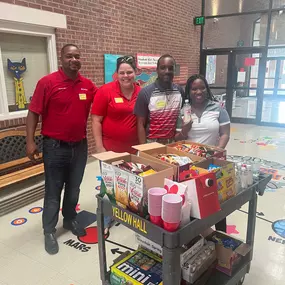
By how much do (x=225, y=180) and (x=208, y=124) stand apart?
71cm

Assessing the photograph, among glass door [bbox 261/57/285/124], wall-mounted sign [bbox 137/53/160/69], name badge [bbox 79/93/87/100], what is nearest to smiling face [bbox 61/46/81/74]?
name badge [bbox 79/93/87/100]

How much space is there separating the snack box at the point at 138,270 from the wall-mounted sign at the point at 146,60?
4868mm

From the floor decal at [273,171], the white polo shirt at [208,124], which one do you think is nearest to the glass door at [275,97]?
the floor decal at [273,171]

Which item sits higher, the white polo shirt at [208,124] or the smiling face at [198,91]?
the smiling face at [198,91]

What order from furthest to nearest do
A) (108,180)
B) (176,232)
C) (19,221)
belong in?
(19,221) → (108,180) → (176,232)

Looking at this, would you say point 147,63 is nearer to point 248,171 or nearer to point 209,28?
point 209,28

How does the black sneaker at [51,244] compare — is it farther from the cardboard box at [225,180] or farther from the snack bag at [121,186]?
the cardboard box at [225,180]

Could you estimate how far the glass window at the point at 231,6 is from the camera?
24.2 ft

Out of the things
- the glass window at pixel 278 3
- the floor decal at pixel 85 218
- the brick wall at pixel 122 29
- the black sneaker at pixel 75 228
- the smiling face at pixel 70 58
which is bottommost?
the floor decal at pixel 85 218

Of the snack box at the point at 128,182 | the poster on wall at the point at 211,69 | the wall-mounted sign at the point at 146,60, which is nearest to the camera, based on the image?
the snack box at the point at 128,182

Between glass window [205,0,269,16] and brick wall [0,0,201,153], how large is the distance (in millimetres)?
429

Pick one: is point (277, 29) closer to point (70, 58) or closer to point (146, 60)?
point (146, 60)

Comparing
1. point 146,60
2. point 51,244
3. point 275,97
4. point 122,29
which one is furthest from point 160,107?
point 275,97

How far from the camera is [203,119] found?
6.73 ft
